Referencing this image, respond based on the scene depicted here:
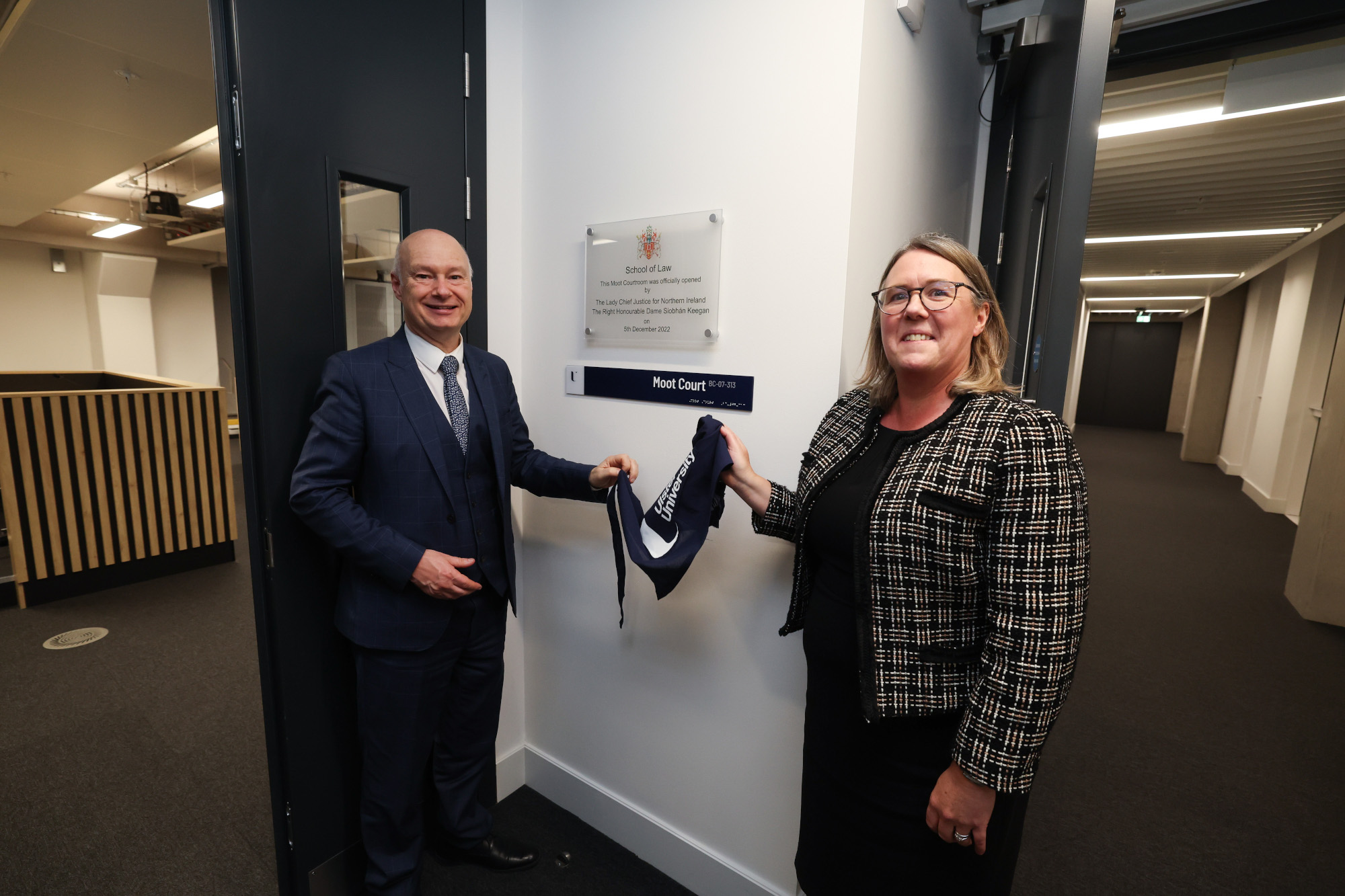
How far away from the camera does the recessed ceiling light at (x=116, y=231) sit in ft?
27.8

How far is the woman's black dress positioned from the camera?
1189 millimetres

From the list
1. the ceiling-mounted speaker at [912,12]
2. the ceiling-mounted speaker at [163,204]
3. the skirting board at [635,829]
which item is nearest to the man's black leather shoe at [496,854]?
the skirting board at [635,829]

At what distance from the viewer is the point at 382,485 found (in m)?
1.62

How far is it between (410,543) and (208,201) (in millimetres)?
8325

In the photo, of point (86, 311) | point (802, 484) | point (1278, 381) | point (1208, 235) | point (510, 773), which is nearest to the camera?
point (802, 484)

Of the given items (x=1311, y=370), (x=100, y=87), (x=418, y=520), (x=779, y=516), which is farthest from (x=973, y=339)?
(x=1311, y=370)

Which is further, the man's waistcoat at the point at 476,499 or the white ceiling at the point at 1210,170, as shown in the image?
the white ceiling at the point at 1210,170

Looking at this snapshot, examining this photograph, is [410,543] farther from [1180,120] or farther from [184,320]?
[184,320]

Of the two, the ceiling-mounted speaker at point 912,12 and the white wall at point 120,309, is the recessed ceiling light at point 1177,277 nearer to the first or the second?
the ceiling-mounted speaker at point 912,12

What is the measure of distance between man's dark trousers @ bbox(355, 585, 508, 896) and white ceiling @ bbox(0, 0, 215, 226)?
3.31m

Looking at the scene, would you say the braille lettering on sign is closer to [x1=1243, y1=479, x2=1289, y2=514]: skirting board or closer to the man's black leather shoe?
the man's black leather shoe

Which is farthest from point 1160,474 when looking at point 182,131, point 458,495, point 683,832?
point 182,131

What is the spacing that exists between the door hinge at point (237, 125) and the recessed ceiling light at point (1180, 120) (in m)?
4.53

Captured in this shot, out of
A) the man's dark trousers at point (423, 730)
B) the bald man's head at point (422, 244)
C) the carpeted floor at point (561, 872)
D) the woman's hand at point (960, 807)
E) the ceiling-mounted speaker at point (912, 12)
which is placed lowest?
the carpeted floor at point (561, 872)
